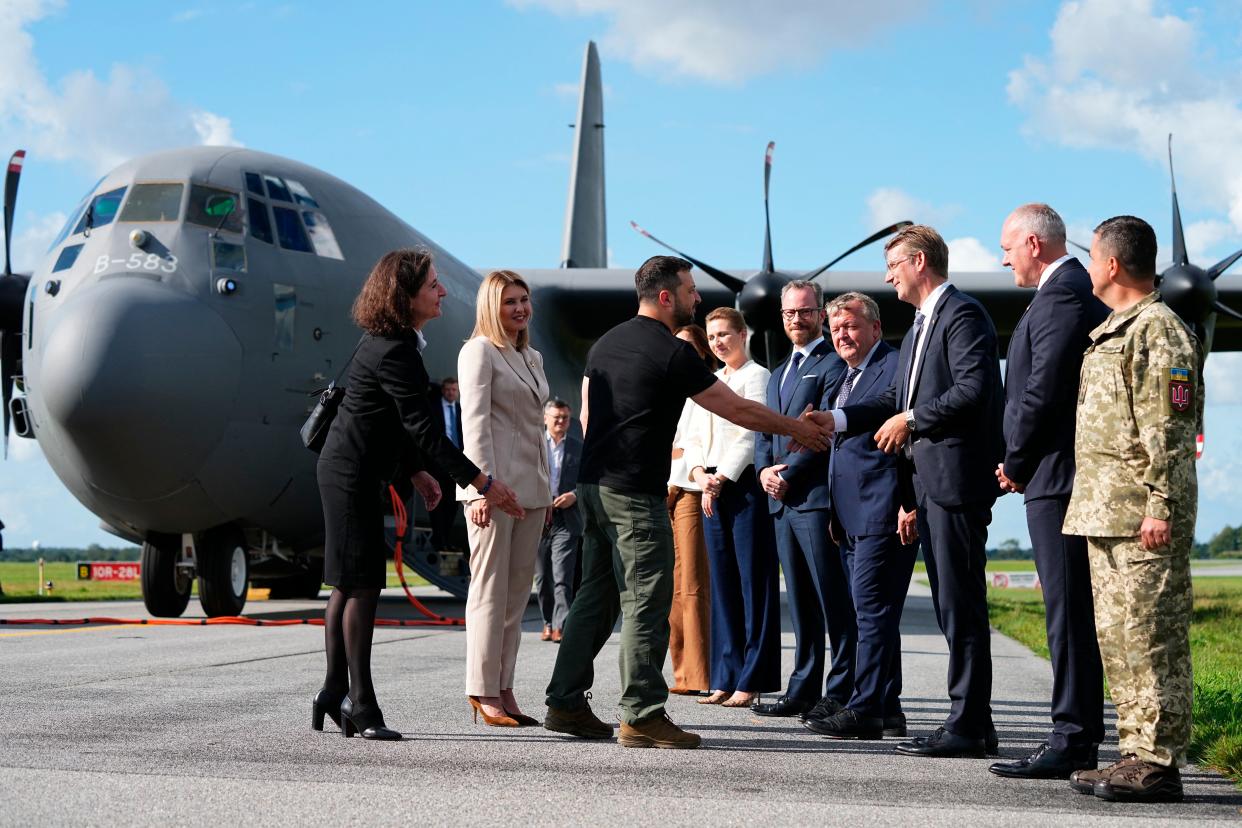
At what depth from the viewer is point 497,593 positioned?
509cm

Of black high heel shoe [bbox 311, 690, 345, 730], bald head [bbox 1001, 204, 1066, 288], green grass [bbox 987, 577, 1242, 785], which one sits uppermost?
bald head [bbox 1001, 204, 1066, 288]

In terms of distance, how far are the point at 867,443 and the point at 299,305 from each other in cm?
667

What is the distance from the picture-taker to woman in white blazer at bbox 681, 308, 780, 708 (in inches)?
241

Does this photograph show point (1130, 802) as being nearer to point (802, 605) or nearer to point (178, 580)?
point (802, 605)

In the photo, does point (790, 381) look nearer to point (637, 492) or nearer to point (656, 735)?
point (637, 492)

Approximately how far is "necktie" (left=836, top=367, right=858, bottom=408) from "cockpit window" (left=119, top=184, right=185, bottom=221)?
22.2 feet

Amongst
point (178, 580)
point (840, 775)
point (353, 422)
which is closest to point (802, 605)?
point (840, 775)

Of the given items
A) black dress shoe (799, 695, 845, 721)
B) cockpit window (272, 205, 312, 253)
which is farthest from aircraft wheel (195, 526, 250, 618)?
black dress shoe (799, 695, 845, 721)

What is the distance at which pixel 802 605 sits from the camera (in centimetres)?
606

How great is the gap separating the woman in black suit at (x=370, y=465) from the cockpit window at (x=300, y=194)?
676 cm

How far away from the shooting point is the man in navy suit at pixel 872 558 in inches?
199

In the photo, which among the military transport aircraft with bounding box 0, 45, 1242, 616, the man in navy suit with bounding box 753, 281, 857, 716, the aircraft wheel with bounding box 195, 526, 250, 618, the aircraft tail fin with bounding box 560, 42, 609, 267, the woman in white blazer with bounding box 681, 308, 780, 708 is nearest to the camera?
the man in navy suit with bounding box 753, 281, 857, 716

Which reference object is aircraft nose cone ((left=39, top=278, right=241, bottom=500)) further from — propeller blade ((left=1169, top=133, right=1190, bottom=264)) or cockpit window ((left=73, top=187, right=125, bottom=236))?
propeller blade ((left=1169, top=133, right=1190, bottom=264))

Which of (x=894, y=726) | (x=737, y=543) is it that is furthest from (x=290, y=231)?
(x=894, y=726)
